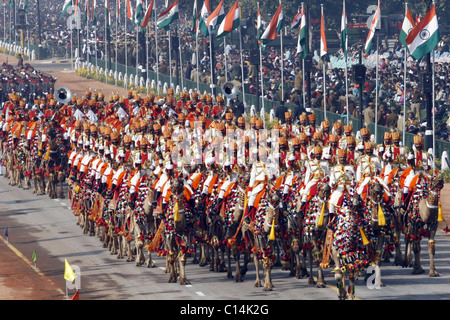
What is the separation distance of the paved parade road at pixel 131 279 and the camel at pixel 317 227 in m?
0.47

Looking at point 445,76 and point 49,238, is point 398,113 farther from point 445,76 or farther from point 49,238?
point 49,238

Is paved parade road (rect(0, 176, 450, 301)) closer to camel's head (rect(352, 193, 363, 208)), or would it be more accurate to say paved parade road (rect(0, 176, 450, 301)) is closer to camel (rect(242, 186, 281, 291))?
camel (rect(242, 186, 281, 291))

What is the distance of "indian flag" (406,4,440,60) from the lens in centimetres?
4006

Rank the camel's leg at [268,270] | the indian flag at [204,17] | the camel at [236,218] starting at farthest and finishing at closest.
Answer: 1. the indian flag at [204,17]
2. the camel at [236,218]
3. the camel's leg at [268,270]

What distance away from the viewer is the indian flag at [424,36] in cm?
4006

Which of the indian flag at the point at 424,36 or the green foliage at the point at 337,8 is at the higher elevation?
the green foliage at the point at 337,8

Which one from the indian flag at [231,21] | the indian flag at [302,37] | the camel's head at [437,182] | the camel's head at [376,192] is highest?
the indian flag at [231,21]

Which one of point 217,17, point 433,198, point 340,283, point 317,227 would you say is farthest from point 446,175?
point 340,283

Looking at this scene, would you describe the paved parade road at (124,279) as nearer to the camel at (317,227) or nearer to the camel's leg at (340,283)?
the camel at (317,227)

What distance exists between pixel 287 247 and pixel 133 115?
16.7m

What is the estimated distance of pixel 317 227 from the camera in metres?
28.4

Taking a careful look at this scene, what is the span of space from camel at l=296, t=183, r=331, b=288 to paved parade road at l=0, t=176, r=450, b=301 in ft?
1.55

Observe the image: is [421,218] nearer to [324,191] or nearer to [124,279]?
[324,191]

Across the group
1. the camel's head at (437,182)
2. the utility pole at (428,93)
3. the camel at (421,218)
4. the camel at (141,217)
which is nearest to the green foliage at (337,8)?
the utility pole at (428,93)
